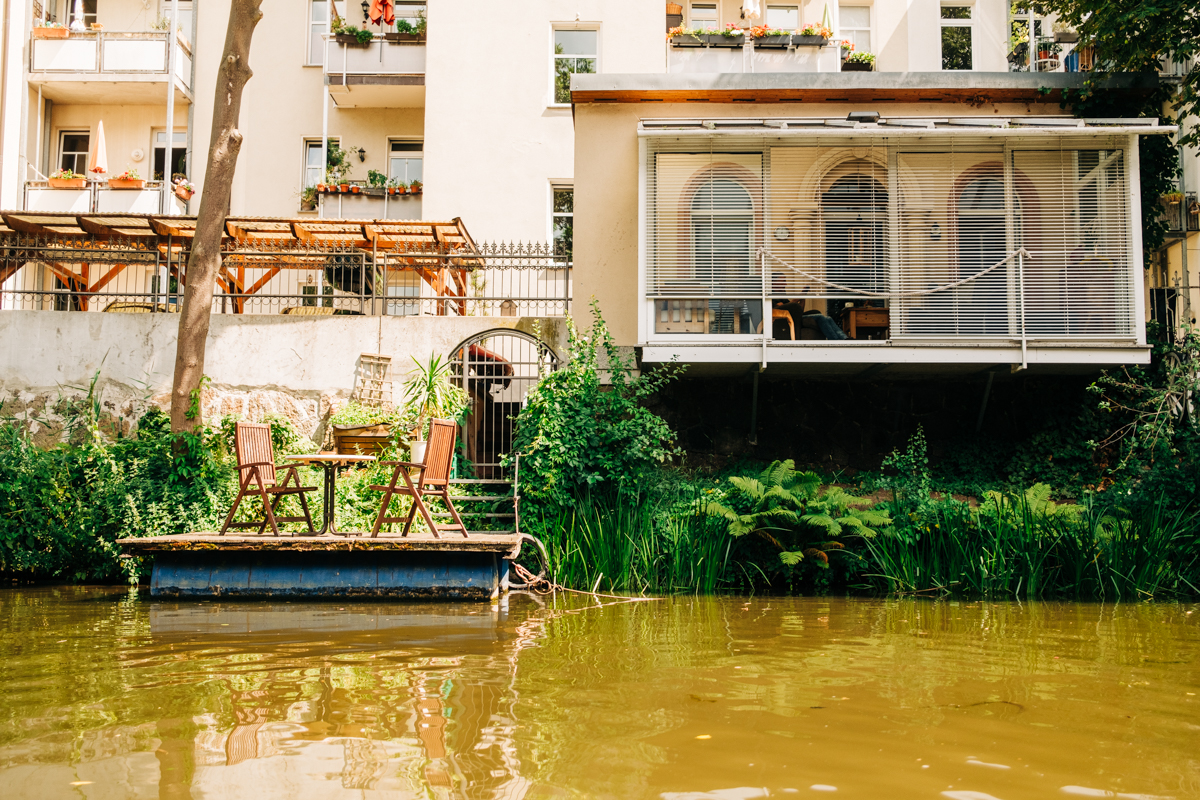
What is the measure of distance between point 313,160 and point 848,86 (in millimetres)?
13366

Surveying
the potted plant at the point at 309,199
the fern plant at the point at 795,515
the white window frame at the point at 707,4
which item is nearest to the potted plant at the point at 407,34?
the potted plant at the point at 309,199

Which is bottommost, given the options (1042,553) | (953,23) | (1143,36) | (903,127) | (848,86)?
(1042,553)

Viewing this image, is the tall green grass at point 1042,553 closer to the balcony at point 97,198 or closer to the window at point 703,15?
the window at point 703,15

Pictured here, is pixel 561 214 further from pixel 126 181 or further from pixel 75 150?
pixel 75 150

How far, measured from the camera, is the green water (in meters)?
3.38

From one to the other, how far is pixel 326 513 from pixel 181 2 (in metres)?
17.9

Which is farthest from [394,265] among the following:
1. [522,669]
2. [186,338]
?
[522,669]

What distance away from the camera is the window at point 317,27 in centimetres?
2070

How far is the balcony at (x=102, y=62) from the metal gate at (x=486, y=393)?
11.7 m

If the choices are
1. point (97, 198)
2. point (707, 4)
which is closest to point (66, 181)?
point (97, 198)

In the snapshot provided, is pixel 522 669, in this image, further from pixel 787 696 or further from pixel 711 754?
pixel 711 754

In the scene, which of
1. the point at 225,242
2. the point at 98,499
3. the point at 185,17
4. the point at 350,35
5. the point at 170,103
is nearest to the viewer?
the point at 98,499

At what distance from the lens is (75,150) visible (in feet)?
68.9

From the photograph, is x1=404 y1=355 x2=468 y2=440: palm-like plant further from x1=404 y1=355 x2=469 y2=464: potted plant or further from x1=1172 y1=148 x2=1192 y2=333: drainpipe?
x1=1172 y1=148 x2=1192 y2=333: drainpipe
